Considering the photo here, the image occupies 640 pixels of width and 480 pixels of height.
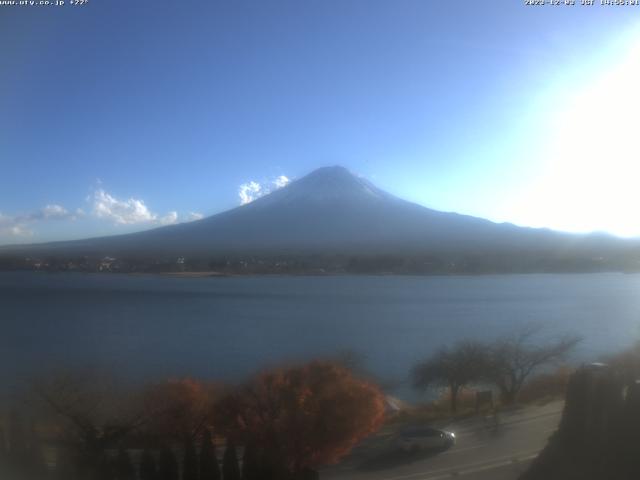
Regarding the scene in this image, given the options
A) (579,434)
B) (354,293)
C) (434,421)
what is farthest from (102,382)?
(354,293)

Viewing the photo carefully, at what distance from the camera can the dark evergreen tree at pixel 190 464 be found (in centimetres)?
277

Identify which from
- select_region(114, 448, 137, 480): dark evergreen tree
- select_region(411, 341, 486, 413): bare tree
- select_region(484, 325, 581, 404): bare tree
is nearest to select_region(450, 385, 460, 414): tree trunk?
select_region(411, 341, 486, 413): bare tree

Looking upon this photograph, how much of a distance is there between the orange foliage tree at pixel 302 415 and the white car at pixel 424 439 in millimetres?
174

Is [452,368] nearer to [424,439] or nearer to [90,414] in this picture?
[424,439]

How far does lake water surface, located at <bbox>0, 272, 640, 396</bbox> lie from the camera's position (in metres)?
4.06

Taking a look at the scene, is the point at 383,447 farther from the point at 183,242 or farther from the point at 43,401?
the point at 183,242

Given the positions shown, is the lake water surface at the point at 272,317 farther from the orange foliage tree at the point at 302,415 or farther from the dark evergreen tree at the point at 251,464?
the dark evergreen tree at the point at 251,464

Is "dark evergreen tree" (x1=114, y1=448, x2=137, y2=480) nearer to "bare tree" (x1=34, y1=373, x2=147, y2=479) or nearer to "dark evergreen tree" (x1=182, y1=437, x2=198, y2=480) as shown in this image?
"bare tree" (x1=34, y1=373, x2=147, y2=479)

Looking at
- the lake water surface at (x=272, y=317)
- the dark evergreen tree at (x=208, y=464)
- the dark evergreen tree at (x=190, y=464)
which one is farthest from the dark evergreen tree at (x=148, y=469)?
the lake water surface at (x=272, y=317)

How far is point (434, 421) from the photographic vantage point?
3225mm

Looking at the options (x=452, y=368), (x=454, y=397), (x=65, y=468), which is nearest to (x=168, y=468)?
(x=65, y=468)

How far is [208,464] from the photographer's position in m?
2.74

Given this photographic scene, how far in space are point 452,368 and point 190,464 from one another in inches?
74.2

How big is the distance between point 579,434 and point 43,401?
3.04m
